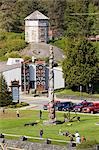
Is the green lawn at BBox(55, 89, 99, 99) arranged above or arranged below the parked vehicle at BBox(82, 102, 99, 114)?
below

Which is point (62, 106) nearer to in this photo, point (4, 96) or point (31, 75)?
point (4, 96)

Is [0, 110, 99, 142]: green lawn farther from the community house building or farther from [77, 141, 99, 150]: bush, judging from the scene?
the community house building

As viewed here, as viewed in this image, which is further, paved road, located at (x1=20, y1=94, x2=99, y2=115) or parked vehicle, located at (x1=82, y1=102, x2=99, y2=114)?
paved road, located at (x1=20, y1=94, x2=99, y2=115)

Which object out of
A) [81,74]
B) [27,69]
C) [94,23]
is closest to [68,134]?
[81,74]

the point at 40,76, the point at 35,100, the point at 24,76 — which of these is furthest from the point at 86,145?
the point at 40,76

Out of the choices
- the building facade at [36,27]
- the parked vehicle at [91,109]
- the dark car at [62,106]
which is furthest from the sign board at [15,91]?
the building facade at [36,27]

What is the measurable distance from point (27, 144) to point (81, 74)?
38.9 m

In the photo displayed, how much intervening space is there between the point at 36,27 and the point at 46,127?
2785 inches

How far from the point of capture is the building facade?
408 ft

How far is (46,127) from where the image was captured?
5609cm

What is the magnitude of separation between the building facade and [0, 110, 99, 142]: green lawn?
199 feet

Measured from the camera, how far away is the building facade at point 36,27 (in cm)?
12425

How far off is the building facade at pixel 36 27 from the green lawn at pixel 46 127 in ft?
199

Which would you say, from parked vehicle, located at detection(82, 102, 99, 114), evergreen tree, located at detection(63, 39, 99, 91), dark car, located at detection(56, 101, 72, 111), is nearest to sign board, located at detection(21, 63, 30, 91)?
evergreen tree, located at detection(63, 39, 99, 91)
